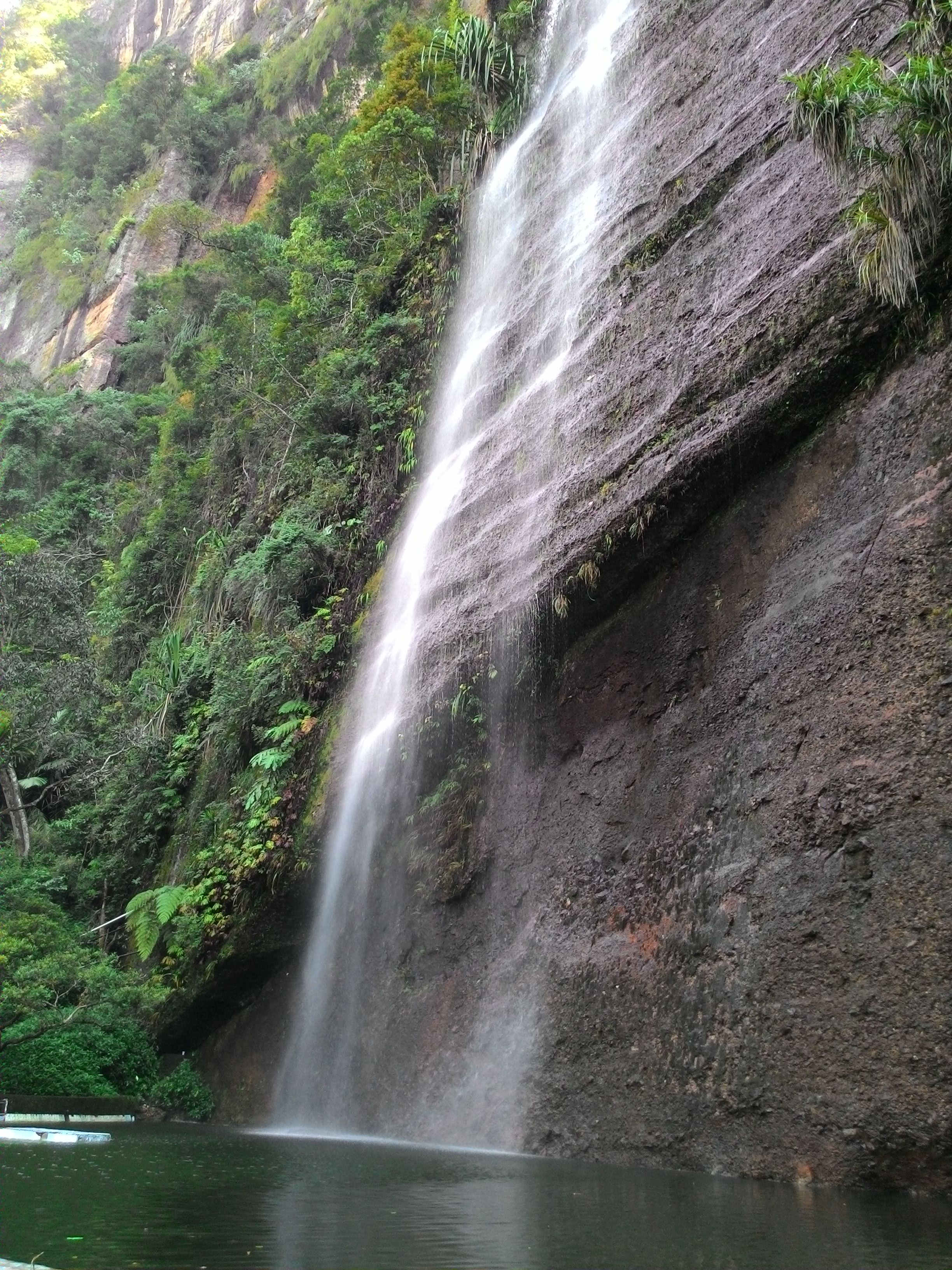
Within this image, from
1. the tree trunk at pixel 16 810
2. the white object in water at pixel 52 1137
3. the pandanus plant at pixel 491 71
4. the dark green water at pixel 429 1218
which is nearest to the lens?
the dark green water at pixel 429 1218

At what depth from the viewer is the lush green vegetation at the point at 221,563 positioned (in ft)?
43.3

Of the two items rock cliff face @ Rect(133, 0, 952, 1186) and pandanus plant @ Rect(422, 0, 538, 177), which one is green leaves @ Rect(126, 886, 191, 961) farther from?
pandanus plant @ Rect(422, 0, 538, 177)

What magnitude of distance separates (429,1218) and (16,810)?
15988mm

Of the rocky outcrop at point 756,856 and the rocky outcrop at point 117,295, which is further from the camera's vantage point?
the rocky outcrop at point 117,295

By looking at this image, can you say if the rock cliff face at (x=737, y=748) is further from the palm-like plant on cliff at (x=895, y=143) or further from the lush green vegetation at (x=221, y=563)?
the lush green vegetation at (x=221, y=563)

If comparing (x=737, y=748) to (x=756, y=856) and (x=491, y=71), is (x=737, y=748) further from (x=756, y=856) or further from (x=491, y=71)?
(x=491, y=71)

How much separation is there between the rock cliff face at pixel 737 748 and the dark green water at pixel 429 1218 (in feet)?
2.53

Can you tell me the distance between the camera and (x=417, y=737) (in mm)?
11758

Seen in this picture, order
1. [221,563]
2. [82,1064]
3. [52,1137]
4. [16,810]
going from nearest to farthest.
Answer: [52,1137]
[82,1064]
[16,810]
[221,563]

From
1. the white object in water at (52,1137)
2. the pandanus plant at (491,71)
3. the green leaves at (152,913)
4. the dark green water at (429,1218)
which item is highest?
the pandanus plant at (491,71)

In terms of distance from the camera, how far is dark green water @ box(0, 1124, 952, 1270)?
12.4 ft

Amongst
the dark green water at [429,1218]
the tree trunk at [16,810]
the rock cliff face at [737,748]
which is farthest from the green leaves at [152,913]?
the dark green water at [429,1218]

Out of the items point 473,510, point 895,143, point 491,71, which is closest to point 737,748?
point 895,143

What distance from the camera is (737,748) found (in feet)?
26.9
